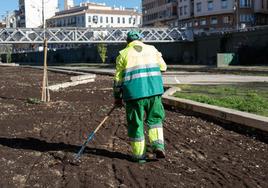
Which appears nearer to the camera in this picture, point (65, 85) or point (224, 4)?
point (65, 85)

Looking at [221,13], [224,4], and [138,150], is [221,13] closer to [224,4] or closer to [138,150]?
[224,4]

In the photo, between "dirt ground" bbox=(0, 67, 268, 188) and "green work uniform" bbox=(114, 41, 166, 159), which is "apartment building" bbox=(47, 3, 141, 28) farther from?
"green work uniform" bbox=(114, 41, 166, 159)

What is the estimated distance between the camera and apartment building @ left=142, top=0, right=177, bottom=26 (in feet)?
366

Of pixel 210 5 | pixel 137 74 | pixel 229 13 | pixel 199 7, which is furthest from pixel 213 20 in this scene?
pixel 137 74

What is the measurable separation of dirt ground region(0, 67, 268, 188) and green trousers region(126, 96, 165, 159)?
24 cm

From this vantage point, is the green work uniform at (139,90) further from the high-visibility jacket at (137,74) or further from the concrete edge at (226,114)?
the concrete edge at (226,114)

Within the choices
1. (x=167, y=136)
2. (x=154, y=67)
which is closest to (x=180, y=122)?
(x=167, y=136)

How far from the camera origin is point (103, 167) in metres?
6.25

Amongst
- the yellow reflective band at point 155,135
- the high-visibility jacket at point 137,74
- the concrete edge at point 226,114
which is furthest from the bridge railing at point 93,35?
the yellow reflective band at point 155,135

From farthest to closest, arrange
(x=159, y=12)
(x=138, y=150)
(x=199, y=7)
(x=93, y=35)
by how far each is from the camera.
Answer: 1. (x=159, y=12)
2. (x=199, y=7)
3. (x=93, y=35)
4. (x=138, y=150)

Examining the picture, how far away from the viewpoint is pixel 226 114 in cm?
900

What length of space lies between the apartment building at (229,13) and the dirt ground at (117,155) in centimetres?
7373

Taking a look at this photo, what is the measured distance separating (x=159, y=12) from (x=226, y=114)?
113 metres

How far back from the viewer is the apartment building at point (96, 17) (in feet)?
475
